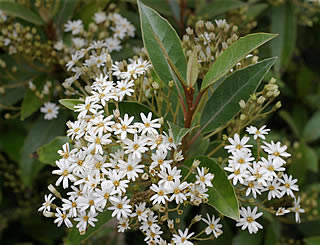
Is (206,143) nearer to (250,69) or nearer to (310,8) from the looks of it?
(250,69)

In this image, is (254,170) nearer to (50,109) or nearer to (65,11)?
(50,109)

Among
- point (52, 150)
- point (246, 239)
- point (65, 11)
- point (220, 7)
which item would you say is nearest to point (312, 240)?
point (246, 239)

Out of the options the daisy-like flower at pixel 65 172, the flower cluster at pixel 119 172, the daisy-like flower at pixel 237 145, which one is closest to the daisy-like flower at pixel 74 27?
the flower cluster at pixel 119 172

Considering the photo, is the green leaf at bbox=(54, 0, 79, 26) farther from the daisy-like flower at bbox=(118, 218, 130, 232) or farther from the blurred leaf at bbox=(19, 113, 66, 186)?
the daisy-like flower at bbox=(118, 218, 130, 232)

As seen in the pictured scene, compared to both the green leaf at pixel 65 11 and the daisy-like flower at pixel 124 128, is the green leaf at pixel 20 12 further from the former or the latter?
the daisy-like flower at pixel 124 128

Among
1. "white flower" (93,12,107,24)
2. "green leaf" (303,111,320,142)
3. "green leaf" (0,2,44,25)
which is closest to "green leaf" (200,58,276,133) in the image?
"white flower" (93,12,107,24)
